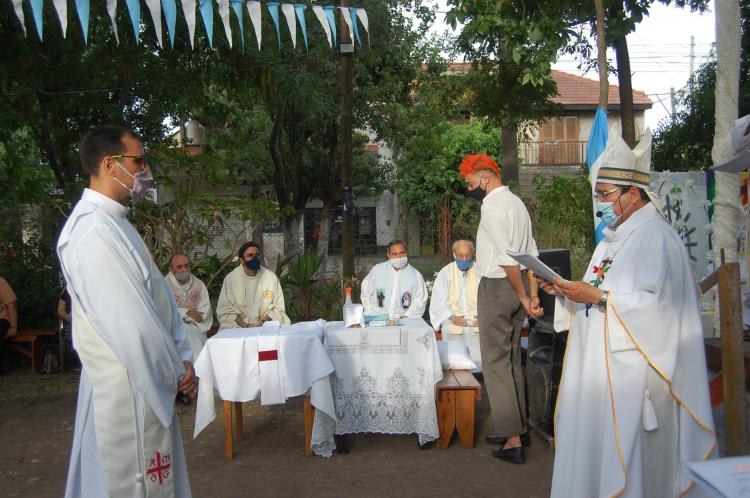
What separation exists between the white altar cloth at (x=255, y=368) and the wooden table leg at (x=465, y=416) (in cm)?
99

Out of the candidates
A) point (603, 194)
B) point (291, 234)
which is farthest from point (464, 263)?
point (291, 234)

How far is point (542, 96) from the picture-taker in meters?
13.2

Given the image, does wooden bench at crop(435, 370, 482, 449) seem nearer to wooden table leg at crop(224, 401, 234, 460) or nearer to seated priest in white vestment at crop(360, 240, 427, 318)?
wooden table leg at crop(224, 401, 234, 460)

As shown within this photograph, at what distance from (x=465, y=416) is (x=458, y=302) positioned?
2.21m

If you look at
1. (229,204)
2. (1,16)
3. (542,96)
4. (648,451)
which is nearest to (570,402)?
(648,451)

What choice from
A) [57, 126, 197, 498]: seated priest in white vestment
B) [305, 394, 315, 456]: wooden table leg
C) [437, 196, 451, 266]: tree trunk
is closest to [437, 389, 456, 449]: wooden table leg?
[305, 394, 315, 456]: wooden table leg

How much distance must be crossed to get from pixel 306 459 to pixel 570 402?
2.71 metres

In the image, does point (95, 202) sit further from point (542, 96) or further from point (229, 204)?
point (542, 96)

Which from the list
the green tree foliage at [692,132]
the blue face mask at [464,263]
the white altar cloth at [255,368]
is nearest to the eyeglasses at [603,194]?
the white altar cloth at [255,368]

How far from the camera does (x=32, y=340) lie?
30.9ft

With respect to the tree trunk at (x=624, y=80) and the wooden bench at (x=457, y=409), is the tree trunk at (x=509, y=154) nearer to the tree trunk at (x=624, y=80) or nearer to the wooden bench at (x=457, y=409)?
the tree trunk at (x=624, y=80)

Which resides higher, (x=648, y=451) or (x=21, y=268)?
(x=21, y=268)

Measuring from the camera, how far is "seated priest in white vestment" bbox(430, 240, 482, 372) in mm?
7691

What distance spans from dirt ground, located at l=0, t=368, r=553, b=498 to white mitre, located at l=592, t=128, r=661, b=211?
90.2 inches
